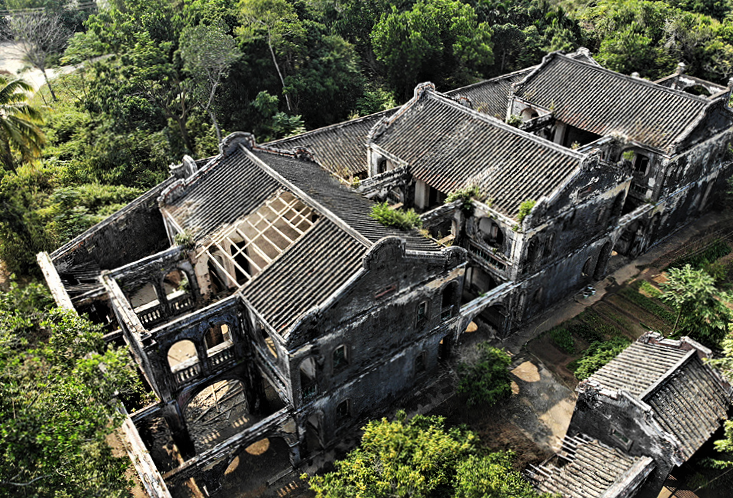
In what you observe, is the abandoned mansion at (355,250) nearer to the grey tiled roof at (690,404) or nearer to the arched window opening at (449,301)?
the arched window opening at (449,301)

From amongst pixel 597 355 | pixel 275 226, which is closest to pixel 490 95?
pixel 597 355

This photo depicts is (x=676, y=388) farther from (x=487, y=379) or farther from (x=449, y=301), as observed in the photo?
(x=449, y=301)

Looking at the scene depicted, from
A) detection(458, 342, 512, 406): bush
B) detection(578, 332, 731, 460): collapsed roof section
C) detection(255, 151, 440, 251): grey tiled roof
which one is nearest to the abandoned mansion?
detection(255, 151, 440, 251): grey tiled roof

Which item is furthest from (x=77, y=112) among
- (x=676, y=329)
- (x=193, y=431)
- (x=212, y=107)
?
(x=676, y=329)

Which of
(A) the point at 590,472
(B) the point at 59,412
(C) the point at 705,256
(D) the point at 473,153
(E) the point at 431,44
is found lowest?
(C) the point at 705,256

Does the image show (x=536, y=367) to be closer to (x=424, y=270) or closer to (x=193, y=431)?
(x=424, y=270)
